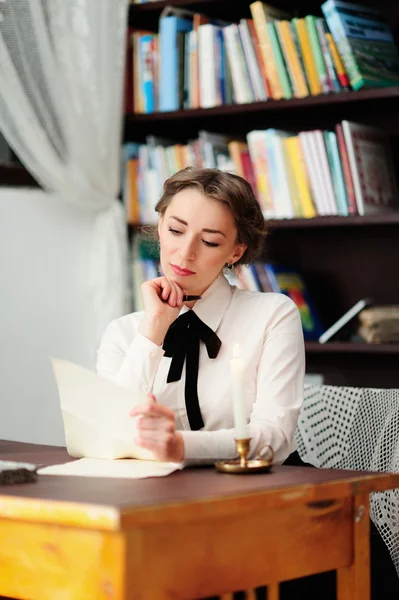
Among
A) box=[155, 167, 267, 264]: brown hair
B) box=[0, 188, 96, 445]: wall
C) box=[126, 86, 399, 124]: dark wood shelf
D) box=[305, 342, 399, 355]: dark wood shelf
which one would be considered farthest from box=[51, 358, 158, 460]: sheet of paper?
box=[126, 86, 399, 124]: dark wood shelf

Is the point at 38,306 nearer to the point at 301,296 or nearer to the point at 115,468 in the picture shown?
the point at 301,296

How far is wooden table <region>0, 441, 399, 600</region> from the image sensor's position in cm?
116

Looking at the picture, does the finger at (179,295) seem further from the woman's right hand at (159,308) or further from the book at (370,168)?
the book at (370,168)

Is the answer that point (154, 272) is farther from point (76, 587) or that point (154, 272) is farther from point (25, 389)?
point (76, 587)

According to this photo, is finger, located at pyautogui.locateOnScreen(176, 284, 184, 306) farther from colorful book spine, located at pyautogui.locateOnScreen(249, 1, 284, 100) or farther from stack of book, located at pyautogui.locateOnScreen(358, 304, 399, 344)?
colorful book spine, located at pyautogui.locateOnScreen(249, 1, 284, 100)

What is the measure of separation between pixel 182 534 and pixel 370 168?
2044 millimetres

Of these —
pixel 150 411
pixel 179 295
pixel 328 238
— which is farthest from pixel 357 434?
pixel 328 238

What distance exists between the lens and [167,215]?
2035 millimetres

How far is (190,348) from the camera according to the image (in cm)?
199

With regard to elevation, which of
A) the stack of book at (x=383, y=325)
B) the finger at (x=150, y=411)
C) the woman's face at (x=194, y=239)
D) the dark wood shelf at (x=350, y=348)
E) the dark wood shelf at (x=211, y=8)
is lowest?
the finger at (x=150, y=411)

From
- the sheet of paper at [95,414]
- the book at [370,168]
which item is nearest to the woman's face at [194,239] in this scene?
the sheet of paper at [95,414]

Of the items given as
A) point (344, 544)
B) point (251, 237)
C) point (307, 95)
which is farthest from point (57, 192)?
point (344, 544)

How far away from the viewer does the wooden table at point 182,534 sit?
3.82 feet

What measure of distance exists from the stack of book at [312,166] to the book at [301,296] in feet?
0.67
